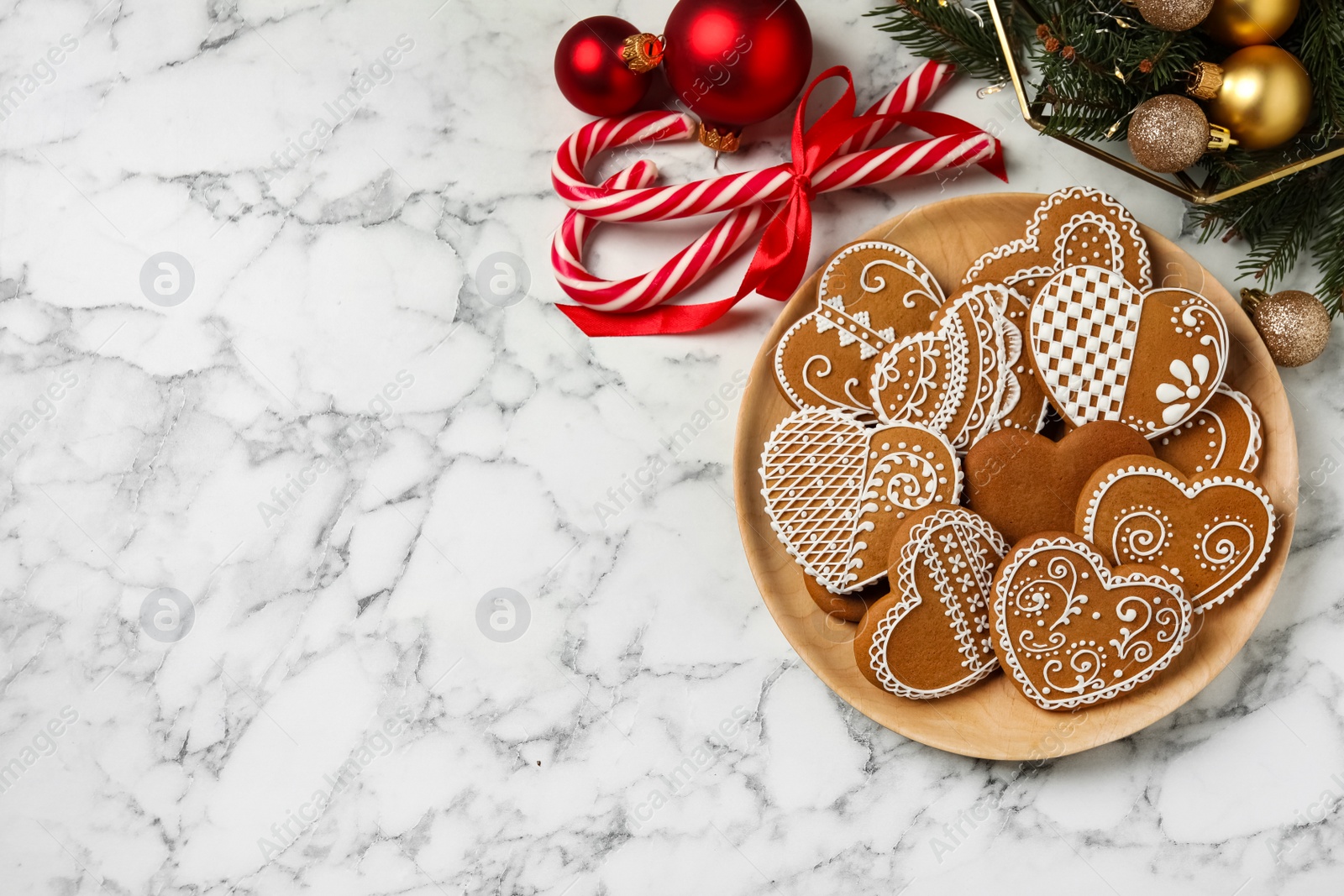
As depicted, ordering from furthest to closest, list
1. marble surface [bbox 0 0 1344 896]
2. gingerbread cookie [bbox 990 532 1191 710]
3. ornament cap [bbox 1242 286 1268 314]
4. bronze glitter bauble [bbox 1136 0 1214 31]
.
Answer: marble surface [bbox 0 0 1344 896], ornament cap [bbox 1242 286 1268 314], gingerbread cookie [bbox 990 532 1191 710], bronze glitter bauble [bbox 1136 0 1214 31]

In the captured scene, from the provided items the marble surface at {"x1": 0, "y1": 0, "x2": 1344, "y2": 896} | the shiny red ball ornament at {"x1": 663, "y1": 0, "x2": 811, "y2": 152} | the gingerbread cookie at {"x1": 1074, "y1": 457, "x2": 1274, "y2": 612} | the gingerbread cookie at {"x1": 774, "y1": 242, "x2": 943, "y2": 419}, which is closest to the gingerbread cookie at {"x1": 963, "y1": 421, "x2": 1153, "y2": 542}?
the gingerbread cookie at {"x1": 1074, "y1": 457, "x2": 1274, "y2": 612}

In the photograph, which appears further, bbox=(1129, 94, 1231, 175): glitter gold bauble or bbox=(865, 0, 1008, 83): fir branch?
bbox=(865, 0, 1008, 83): fir branch

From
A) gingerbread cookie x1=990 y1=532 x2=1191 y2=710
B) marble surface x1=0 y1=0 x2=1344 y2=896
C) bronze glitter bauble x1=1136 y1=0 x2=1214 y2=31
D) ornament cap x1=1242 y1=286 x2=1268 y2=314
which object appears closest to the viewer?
bronze glitter bauble x1=1136 y1=0 x2=1214 y2=31

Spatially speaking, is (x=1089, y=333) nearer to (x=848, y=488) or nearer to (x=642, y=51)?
(x=848, y=488)

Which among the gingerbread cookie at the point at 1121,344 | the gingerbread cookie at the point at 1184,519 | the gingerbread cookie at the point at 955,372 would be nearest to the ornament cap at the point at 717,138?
the gingerbread cookie at the point at 955,372

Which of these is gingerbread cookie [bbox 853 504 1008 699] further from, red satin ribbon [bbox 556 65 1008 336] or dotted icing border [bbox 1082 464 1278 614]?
red satin ribbon [bbox 556 65 1008 336]

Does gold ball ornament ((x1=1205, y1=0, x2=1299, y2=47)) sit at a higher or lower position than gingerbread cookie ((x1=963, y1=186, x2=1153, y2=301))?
higher

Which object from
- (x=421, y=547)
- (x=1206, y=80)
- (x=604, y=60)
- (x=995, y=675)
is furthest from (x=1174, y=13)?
(x=421, y=547)
